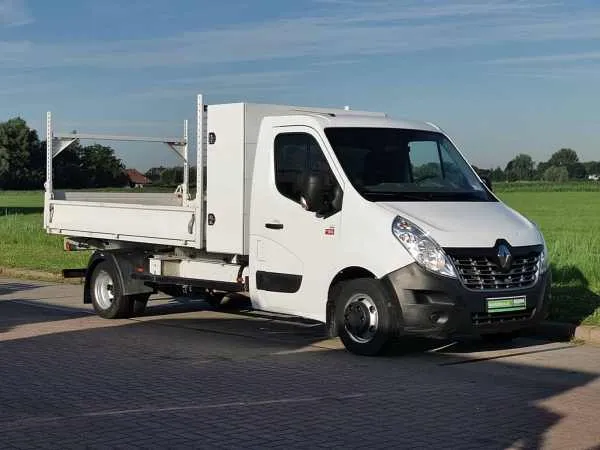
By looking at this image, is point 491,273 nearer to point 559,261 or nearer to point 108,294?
point 108,294

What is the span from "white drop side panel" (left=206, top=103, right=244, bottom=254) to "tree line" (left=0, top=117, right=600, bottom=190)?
2164 mm

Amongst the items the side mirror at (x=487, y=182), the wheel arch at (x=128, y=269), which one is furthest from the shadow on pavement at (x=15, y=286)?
the side mirror at (x=487, y=182)

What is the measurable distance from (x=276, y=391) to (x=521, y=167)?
129 m

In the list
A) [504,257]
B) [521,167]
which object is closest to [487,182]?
[504,257]

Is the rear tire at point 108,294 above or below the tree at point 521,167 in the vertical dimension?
below

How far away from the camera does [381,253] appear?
29.5 feet

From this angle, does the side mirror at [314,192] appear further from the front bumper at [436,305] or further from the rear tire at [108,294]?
the rear tire at [108,294]

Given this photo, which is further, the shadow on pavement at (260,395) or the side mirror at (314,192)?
the side mirror at (314,192)

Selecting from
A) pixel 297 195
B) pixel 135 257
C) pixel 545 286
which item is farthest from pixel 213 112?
pixel 545 286

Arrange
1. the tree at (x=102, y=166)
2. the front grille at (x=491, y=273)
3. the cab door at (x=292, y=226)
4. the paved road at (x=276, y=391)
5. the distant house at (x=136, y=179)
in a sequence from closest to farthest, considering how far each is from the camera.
→ the paved road at (x=276, y=391), the front grille at (x=491, y=273), the cab door at (x=292, y=226), the distant house at (x=136, y=179), the tree at (x=102, y=166)

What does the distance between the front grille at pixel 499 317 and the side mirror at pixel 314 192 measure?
193cm

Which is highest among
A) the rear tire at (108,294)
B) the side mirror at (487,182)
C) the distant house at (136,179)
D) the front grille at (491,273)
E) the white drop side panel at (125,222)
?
the distant house at (136,179)

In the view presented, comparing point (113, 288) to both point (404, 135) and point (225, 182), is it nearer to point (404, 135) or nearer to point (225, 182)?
point (225, 182)

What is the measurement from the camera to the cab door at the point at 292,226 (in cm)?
952
